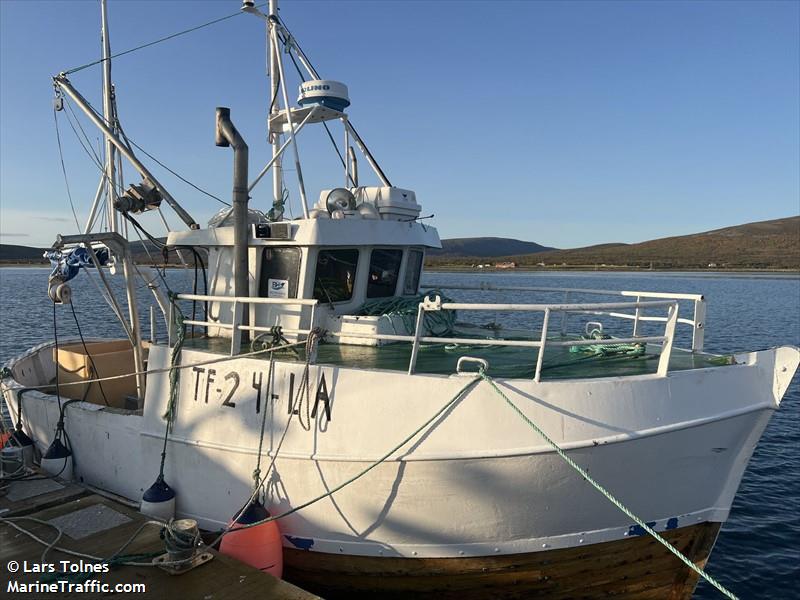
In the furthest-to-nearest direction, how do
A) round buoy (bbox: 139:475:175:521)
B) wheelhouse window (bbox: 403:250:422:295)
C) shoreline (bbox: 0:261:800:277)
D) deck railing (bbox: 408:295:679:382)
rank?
shoreline (bbox: 0:261:800:277) < wheelhouse window (bbox: 403:250:422:295) < round buoy (bbox: 139:475:175:521) < deck railing (bbox: 408:295:679:382)

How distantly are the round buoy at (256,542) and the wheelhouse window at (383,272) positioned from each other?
10.8 ft

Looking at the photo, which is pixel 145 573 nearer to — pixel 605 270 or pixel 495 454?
pixel 495 454

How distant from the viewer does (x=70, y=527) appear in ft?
21.1

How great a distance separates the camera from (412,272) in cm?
857

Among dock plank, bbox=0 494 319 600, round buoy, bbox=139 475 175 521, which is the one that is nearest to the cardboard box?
round buoy, bbox=139 475 175 521

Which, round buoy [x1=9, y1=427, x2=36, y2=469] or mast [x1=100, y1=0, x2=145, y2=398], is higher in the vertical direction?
mast [x1=100, y1=0, x2=145, y2=398]

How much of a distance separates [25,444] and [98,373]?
1.76m

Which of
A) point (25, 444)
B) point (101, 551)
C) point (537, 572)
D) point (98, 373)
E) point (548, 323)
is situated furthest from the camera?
point (98, 373)

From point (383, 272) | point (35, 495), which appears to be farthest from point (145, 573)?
point (383, 272)

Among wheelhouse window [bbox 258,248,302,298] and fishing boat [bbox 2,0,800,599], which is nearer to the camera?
fishing boat [bbox 2,0,800,599]

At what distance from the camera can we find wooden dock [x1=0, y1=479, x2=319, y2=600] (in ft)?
17.0

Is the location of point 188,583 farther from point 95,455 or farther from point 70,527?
point 95,455

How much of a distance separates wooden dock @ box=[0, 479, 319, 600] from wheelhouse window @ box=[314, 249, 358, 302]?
3.30 metres

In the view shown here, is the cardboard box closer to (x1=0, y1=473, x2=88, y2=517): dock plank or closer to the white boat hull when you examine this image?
(x1=0, y1=473, x2=88, y2=517): dock plank
